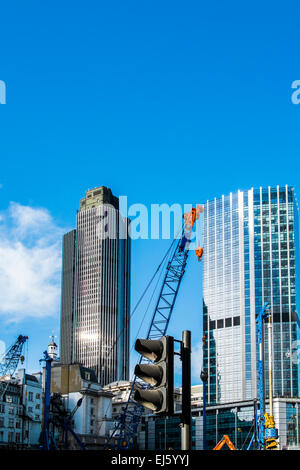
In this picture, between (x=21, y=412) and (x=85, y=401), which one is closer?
(x=21, y=412)

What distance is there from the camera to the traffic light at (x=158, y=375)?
1320cm

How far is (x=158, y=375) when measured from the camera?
44.0 feet

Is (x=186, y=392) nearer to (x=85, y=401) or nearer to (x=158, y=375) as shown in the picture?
(x=158, y=375)

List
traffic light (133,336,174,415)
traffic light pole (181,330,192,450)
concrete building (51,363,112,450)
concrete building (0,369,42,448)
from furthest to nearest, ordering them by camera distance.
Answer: concrete building (51,363,112,450) < concrete building (0,369,42,448) < traffic light pole (181,330,192,450) < traffic light (133,336,174,415)

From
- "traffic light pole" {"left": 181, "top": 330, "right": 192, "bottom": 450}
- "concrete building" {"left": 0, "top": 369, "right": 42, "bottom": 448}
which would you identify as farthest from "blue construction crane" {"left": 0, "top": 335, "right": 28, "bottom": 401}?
"traffic light pole" {"left": 181, "top": 330, "right": 192, "bottom": 450}

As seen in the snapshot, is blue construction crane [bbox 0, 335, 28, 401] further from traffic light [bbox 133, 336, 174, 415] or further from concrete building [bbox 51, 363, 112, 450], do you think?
traffic light [bbox 133, 336, 174, 415]

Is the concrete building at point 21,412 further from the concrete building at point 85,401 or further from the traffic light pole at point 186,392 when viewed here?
the traffic light pole at point 186,392

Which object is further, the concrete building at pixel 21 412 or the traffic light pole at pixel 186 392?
the concrete building at pixel 21 412

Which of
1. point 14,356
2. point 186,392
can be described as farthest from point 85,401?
point 186,392

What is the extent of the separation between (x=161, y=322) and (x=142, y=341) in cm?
12371

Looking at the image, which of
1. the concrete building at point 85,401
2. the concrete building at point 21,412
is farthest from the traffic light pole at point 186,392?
the concrete building at point 85,401

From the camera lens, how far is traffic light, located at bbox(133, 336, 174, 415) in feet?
43.3
